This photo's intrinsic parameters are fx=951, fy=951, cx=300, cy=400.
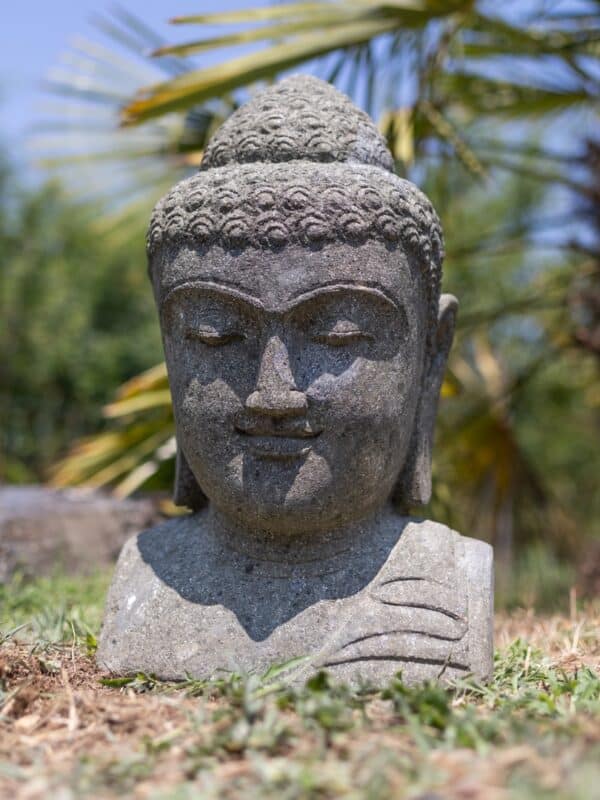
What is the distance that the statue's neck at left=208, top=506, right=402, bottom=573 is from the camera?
9.23 feet

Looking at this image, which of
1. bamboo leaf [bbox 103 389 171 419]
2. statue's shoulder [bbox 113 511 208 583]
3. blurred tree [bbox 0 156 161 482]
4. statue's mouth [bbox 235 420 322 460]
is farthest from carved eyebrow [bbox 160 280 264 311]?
blurred tree [bbox 0 156 161 482]

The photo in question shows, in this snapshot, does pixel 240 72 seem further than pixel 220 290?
Yes

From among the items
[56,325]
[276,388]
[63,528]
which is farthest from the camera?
[56,325]

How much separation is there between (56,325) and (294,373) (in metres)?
9.40

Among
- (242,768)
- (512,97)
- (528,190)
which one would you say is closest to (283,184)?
(242,768)

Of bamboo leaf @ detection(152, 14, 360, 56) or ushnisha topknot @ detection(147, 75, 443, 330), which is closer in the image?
ushnisha topknot @ detection(147, 75, 443, 330)

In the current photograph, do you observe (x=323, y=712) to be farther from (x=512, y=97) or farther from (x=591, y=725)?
(x=512, y=97)

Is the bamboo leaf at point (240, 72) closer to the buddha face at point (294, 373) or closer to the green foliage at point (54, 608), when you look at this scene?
the buddha face at point (294, 373)

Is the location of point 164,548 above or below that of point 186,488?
below

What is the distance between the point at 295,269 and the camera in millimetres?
2611

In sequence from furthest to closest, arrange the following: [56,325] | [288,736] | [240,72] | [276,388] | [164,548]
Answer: [56,325] < [240,72] < [164,548] < [276,388] < [288,736]

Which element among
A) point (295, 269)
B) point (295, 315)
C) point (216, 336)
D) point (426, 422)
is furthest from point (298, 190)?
point (426, 422)

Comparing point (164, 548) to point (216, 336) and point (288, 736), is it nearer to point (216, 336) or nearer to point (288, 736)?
point (216, 336)

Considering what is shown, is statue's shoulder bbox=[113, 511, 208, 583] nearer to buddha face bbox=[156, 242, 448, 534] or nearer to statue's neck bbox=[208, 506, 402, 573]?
statue's neck bbox=[208, 506, 402, 573]
